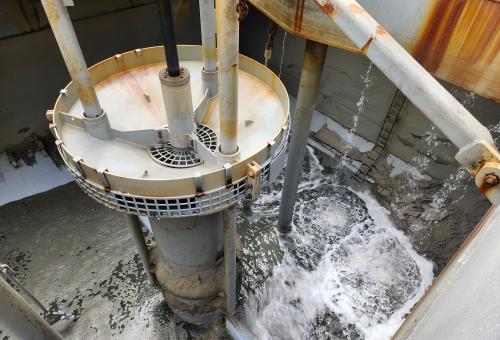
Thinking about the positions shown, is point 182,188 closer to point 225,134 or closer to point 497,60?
point 225,134

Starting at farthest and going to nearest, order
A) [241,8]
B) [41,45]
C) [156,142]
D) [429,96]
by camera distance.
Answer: [41,45], [156,142], [241,8], [429,96]

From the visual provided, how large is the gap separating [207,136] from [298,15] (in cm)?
227

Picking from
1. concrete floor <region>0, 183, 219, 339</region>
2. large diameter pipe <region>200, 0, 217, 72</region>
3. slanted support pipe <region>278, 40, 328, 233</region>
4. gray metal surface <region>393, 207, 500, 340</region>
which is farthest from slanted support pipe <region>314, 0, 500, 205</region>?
concrete floor <region>0, 183, 219, 339</region>

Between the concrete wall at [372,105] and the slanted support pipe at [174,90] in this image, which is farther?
the concrete wall at [372,105]

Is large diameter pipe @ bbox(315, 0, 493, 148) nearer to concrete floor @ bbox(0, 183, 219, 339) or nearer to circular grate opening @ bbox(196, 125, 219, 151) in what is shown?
circular grate opening @ bbox(196, 125, 219, 151)

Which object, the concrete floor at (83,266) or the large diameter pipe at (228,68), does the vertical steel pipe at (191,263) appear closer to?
the concrete floor at (83,266)

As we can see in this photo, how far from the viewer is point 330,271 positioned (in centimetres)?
868

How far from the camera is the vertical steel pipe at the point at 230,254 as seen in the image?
16.2 ft

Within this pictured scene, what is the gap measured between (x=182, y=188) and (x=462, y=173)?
23.8ft

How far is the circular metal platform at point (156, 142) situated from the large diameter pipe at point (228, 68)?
36cm

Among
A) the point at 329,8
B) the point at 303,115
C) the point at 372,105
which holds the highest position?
the point at 329,8

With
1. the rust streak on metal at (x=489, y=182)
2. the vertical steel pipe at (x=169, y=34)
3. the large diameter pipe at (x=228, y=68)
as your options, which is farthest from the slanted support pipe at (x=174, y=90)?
the rust streak on metal at (x=489, y=182)

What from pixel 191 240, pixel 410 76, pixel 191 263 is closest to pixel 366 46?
pixel 410 76

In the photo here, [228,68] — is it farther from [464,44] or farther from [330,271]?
[330,271]
